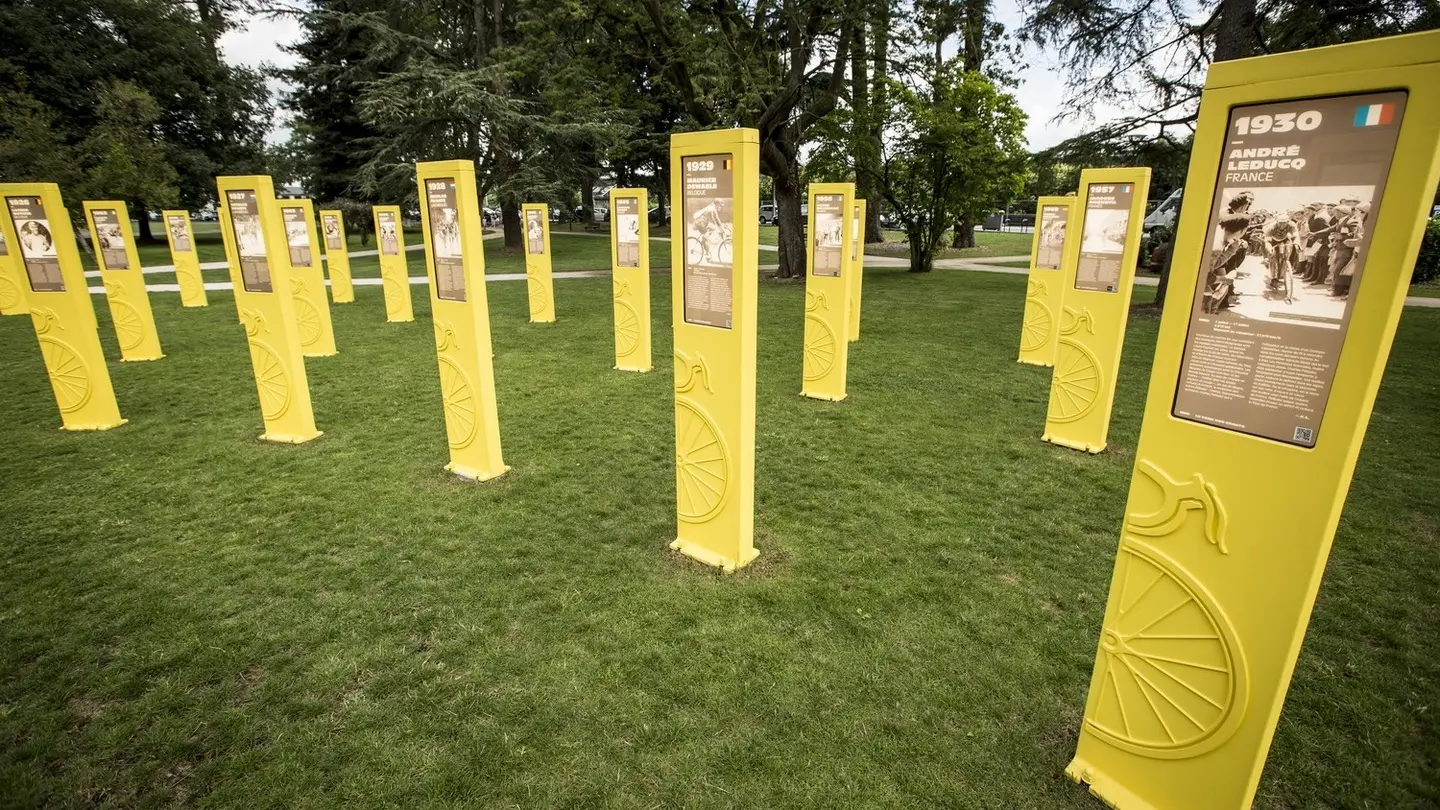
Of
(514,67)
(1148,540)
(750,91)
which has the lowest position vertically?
(1148,540)

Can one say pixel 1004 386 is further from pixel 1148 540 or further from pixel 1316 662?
pixel 1148 540

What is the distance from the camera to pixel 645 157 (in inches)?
1341

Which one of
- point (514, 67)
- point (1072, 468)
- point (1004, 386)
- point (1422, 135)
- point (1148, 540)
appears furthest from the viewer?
point (514, 67)

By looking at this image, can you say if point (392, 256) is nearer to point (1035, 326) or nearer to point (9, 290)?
point (9, 290)

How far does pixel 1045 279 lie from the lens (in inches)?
386

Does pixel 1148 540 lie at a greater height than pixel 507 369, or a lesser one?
greater

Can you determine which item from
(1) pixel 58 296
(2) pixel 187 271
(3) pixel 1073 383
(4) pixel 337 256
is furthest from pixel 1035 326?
(2) pixel 187 271

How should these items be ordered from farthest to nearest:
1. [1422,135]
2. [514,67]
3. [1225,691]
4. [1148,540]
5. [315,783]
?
[514,67], [315,783], [1148,540], [1225,691], [1422,135]

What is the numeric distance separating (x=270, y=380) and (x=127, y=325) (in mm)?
6077

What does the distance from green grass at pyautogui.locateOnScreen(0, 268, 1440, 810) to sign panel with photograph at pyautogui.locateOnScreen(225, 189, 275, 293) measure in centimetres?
172

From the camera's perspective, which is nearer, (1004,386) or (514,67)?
(1004,386)

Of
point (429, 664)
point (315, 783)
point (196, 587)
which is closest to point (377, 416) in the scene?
point (196, 587)

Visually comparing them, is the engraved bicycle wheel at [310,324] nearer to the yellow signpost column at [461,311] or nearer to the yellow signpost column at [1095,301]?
the yellow signpost column at [461,311]

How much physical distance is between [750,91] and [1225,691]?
15.3 m
